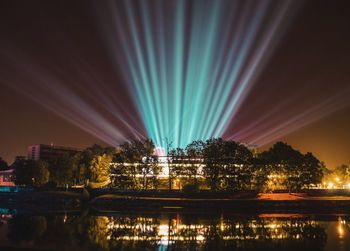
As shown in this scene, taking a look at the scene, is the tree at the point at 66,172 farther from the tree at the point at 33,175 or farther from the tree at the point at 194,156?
the tree at the point at 194,156

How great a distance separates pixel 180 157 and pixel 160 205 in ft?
56.8

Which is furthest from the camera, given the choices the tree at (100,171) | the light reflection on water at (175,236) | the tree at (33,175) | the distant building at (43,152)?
the distant building at (43,152)

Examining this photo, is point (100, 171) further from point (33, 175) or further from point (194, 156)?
point (194, 156)

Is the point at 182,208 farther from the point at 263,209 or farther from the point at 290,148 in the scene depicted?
the point at 290,148

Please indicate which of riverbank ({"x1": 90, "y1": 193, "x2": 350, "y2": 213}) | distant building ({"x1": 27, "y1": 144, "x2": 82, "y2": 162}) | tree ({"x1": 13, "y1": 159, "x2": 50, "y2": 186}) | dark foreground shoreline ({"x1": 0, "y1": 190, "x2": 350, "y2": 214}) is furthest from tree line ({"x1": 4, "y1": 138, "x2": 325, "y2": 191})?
distant building ({"x1": 27, "y1": 144, "x2": 82, "y2": 162})

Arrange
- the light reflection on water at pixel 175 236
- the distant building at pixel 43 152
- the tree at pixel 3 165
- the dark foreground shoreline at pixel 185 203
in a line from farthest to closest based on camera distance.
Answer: the distant building at pixel 43 152
the tree at pixel 3 165
the dark foreground shoreline at pixel 185 203
the light reflection on water at pixel 175 236

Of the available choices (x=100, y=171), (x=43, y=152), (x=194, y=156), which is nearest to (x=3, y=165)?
(x=43, y=152)

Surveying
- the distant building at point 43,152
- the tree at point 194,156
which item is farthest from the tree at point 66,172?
the distant building at point 43,152

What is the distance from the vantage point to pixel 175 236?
24.8 m

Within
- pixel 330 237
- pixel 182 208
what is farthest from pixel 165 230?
pixel 182 208

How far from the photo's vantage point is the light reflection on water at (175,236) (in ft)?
69.8

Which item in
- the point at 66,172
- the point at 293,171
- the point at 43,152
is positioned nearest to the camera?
the point at 293,171

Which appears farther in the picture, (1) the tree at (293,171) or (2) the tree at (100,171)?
(2) the tree at (100,171)

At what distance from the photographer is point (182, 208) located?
48.3 metres
